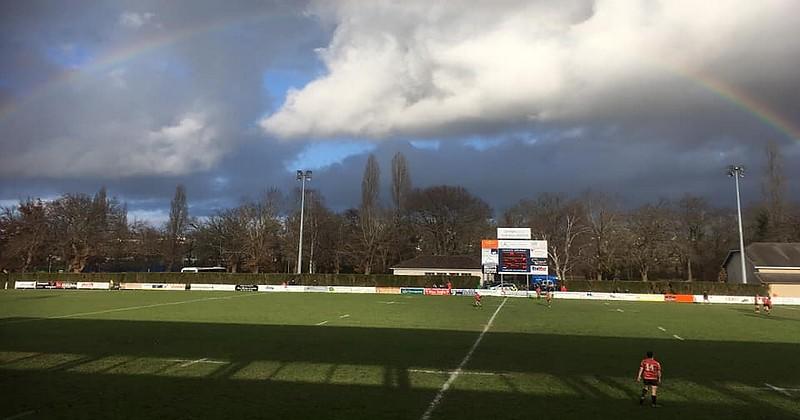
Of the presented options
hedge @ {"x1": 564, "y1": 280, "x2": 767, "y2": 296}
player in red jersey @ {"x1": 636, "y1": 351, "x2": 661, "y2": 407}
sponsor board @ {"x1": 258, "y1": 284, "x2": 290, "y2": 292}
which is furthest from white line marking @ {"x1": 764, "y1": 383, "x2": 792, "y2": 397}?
sponsor board @ {"x1": 258, "y1": 284, "x2": 290, "y2": 292}

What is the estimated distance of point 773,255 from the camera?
212 feet

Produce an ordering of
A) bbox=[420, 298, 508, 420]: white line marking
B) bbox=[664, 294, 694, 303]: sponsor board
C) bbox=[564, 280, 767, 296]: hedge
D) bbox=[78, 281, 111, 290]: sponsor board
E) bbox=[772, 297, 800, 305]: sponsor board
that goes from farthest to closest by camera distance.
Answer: bbox=[78, 281, 111, 290]: sponsor board
bbox=[564, 280, 767, 296]: hedge
bbox=[664, 294, 694, 303]: sponsor board
bbox=[772, 297, 800, 305]: sponsor board
bbox=[420, 298, 508, 420]: white line marking

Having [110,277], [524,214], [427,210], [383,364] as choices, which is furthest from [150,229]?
[383,364]

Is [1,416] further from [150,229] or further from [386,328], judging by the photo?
[150,229]

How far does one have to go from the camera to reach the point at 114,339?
759 inches

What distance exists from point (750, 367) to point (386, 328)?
46.7ft

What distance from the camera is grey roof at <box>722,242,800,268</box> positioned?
6288 centimetres

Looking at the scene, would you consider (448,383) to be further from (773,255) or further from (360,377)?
(773,255)

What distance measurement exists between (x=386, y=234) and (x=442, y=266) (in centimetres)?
1382

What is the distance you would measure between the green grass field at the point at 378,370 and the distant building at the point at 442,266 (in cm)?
5646

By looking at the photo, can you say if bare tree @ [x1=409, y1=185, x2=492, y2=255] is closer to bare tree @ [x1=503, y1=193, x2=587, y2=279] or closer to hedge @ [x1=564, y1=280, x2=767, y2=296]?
bare tree @ [x1=503, y1=193, x2=587, y2=279]

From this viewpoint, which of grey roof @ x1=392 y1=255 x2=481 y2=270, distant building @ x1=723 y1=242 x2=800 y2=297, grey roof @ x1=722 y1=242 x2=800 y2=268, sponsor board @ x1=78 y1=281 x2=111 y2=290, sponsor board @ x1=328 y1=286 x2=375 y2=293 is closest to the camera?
distant building @ x1=723 y1=242 x2=800 y2=297

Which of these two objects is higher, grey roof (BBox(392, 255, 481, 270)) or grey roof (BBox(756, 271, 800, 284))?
grey roof (BBox(392, 255, 481, 270))

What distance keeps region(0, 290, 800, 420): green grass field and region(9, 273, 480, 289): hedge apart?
40405 millimetres
